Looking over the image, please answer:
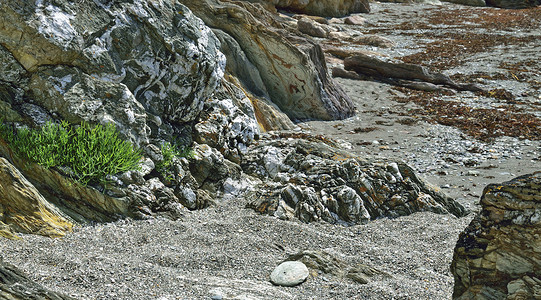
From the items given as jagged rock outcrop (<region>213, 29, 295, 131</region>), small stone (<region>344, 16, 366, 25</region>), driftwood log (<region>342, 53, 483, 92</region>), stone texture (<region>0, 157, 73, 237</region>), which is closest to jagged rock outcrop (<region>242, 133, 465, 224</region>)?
stone texture (<region>0, 157, 73, 237</region>)

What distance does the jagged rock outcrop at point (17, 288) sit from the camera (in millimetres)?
3301

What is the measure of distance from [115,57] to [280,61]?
749cm

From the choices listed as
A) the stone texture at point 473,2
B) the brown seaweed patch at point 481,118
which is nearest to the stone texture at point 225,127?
the brown seaweed patch at point 481,118

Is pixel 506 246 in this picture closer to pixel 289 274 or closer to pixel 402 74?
pixel 289 274

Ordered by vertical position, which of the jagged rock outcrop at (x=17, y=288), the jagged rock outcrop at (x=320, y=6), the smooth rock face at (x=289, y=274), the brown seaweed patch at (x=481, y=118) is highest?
the jagged rock outcrop at (x=320, y=6)

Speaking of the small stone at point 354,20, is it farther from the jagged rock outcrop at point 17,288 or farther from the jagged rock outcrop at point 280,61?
the jagged rock outcrop at point 17,288

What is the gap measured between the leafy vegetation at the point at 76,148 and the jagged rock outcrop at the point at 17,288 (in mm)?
2923

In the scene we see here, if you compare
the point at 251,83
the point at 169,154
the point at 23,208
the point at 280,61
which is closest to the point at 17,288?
the point at 23,208

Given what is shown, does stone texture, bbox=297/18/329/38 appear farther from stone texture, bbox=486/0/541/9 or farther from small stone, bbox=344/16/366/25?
stone texture, bbox=486/0/541/9

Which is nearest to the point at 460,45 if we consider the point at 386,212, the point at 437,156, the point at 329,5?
the point at 329,5

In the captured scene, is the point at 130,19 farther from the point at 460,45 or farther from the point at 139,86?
the point at 460,45

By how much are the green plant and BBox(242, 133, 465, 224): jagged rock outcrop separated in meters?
1.29

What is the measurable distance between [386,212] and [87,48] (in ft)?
17.5

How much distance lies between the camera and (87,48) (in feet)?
23.8
